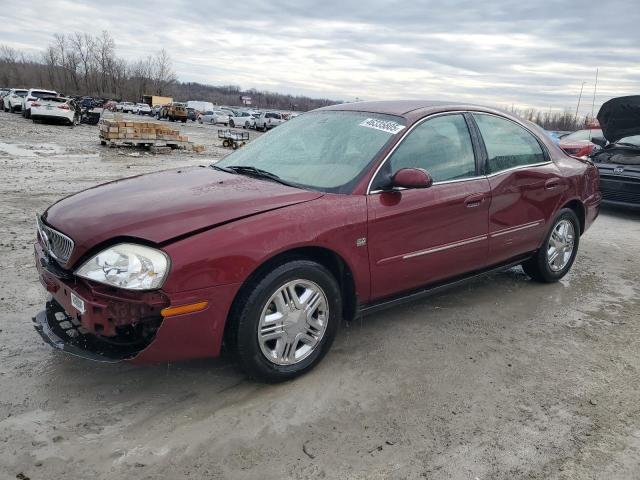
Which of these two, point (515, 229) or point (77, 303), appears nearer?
point (77, 303)

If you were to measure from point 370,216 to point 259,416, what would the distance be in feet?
4.31

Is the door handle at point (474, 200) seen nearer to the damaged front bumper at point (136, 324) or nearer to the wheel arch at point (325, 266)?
the wheel arch at point (325, 266)

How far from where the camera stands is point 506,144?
4270 millimetres

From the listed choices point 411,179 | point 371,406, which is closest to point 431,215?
point 411,179

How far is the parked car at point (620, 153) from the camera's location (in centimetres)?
838

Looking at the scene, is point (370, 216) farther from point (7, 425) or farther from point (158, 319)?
point (7, 425)

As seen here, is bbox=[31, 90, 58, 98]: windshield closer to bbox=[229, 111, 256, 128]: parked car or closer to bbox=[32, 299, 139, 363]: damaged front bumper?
bbox=[229, 111, 256, 128]: parked car

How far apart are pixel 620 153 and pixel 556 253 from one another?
5.20m

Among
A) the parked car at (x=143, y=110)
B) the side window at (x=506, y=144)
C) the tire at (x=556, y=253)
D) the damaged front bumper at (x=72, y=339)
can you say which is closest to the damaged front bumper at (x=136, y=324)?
the damaged front bumper at (x=72, y=339)

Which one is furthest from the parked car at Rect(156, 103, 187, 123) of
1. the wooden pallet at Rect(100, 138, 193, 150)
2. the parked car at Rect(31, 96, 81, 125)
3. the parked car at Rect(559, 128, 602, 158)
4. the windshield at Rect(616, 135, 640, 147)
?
the windshield at Rect(616, 135, 640, 147)

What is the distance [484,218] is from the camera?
3918 millimetres

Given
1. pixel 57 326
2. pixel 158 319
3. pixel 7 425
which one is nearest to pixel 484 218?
pixel 158 319

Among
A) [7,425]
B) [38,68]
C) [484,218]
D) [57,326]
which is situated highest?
[38,68]

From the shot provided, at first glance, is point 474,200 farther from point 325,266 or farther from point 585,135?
point 585,135
